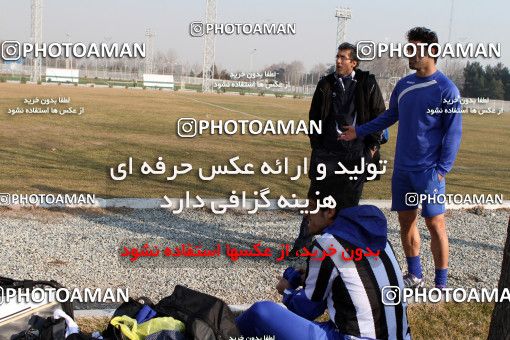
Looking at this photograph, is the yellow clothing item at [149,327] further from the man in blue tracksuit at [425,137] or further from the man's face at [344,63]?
the man's face at [344,63]

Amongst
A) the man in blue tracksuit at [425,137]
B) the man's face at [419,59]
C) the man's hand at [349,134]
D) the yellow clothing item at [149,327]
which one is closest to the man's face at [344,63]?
the man's hand at [349,134]

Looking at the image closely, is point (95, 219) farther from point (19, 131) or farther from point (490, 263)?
point (19, 131)

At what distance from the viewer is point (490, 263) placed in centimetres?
736

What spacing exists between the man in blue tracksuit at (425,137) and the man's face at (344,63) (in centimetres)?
80

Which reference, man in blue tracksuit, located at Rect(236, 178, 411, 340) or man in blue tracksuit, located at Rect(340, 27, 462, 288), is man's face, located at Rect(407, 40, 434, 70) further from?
man in blue tracksuit, located at Rect(236, 178, 411, 340)

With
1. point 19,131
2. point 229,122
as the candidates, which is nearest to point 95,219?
point 229,122

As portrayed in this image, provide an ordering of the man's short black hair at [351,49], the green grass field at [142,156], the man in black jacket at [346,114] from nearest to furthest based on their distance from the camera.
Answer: the man's short black hair at [351,49] → the man in black jacket at [346,114] → the green grass field at [142,156]

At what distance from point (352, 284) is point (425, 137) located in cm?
212

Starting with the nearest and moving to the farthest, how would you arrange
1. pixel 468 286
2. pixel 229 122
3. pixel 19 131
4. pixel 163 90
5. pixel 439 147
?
1. pixel 439 147
2. pixel 468 286
3. pixel 229 122
4. pixel 19 131
5. pixel 163 90

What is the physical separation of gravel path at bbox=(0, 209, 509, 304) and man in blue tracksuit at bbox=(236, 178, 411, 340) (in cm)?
196

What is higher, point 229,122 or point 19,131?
point 229,122

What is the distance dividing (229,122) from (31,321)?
388 centimetres

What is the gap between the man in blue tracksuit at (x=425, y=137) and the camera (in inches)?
202

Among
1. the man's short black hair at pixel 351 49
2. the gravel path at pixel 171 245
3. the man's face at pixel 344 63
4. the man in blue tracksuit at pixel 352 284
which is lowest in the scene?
the gravel path at pixel 171 245
